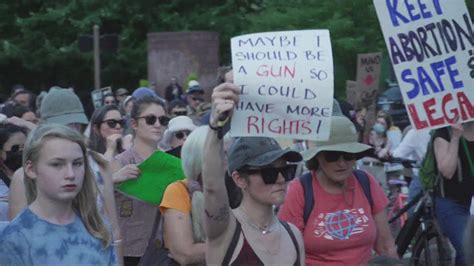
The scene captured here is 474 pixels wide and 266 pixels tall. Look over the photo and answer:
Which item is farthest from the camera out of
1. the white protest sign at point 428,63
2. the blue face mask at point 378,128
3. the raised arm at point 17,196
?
the blue face mask at point 378,128

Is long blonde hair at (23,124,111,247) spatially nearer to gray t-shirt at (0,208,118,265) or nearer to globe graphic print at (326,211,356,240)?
gray t-shirt at (0,208,118,265)

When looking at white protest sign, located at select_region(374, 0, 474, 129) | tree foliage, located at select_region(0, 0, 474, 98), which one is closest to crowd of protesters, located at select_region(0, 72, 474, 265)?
white protest sign, located at select_region(374, 0, 474, 129)

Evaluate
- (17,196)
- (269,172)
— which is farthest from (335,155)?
(17,196)

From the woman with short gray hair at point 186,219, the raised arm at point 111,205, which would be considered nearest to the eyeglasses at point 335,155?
the woman with short gray hair at point 186,219

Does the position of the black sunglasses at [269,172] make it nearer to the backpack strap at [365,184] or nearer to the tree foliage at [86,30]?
the backpack strap at [365,184]

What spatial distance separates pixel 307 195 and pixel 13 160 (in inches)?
65.8

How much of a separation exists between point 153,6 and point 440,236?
23.6 meters

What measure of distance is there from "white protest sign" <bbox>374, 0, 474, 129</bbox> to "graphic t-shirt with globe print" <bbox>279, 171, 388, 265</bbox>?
1.23 m

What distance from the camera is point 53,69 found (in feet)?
111

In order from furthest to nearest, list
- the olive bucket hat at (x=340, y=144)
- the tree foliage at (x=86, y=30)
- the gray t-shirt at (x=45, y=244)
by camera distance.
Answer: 1. the tree foliage at (x=86, y=30)
2. the olive bucket hat at (x=340, y=144)
3. the gray t-shirt at (x=45, y=244)

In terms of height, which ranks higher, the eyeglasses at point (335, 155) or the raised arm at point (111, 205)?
the eyeglasses at point (335, 155)

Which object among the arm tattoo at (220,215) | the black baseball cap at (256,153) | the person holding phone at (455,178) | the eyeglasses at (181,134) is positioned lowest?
the person holding phone at (455,178)

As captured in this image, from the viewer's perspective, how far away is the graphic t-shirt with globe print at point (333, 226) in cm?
624

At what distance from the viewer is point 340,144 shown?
255 inches
